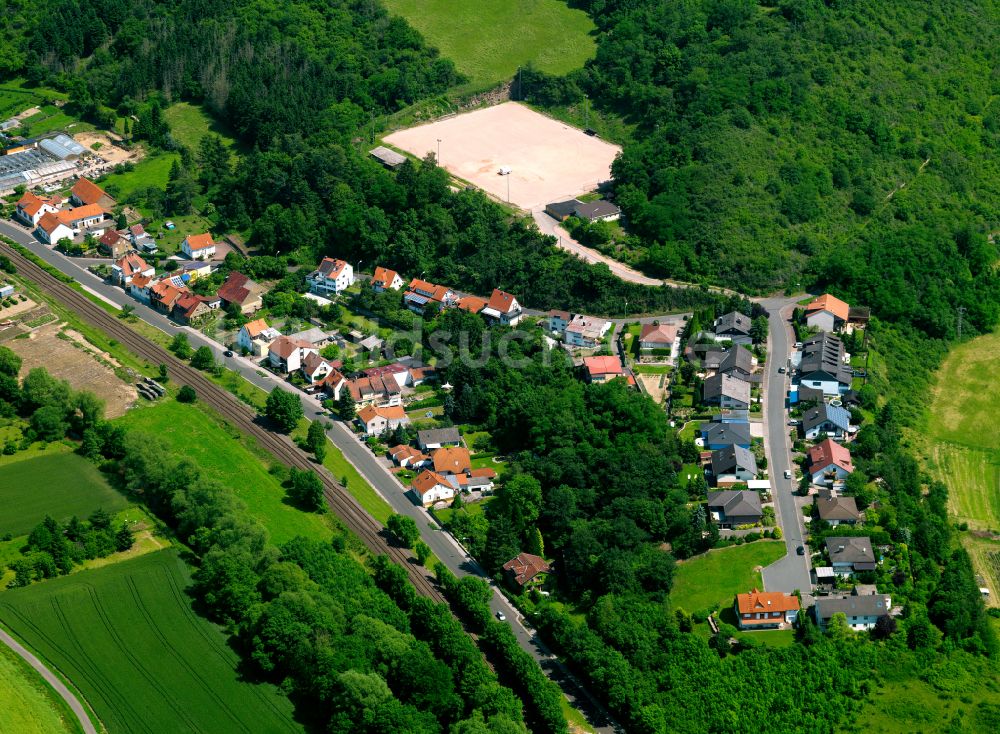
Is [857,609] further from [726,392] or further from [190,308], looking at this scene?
[190,308]

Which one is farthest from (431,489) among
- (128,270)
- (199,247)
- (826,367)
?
(128,270)

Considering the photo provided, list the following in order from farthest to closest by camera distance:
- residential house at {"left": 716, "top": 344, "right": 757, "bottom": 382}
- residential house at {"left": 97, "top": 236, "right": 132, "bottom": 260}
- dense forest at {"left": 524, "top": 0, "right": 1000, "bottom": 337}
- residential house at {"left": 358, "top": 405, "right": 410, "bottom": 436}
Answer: residential house at {"left": 97, "top": 236, "right": 132, "bottom": 260} < dense forest at {"left": 524, "top": 0, "right": 1000, "bottom": 337} < residential house at {"left": 716, "top": 344, "right": 757, "bottom": 382} < residential house at {"left": 358, "top": 405, "right": 410, "bottom": 436}

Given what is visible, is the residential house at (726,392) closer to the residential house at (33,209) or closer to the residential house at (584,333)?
the residential house at (584,333)

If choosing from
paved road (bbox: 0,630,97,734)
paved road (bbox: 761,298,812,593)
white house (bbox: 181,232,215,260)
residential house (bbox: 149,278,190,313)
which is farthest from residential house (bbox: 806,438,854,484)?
white house (bbox: 181,232,215,260)

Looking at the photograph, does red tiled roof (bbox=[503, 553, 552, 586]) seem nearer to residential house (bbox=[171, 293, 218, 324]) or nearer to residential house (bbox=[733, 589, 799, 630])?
residential house (bbox=[733, 589, 799, 630])

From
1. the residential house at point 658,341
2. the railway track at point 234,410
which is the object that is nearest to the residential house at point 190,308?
the railway track at point 234,410

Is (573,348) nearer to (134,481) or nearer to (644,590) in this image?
(644,590)
